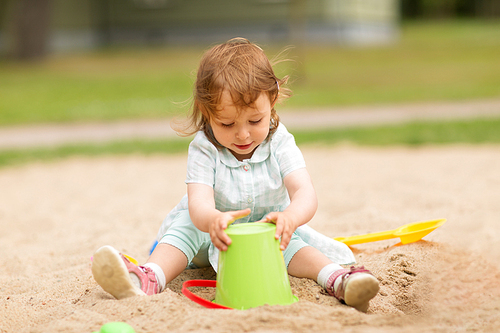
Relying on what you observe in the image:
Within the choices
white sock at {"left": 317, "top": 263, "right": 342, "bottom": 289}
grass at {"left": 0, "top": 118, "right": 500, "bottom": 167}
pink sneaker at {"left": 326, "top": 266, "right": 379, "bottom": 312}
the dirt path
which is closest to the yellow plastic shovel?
white sock at {"left": 317, "top": 263, "right": 342, "bottom": 289}

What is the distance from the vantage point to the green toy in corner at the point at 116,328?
5.09ft

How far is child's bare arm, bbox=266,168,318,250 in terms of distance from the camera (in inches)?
73.2

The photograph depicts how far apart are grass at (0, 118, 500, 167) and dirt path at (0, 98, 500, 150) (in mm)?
448

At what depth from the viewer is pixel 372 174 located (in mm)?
4156

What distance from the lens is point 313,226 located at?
9.78ft

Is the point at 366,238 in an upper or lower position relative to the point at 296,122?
upper

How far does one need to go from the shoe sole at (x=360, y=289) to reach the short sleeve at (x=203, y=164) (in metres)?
0.65

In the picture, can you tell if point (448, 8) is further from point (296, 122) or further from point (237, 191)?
point (237, 191)

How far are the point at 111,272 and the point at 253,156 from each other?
0.69 meters

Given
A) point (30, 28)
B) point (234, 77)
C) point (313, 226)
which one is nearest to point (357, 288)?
point (234, 77)

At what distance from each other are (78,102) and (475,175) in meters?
7.53

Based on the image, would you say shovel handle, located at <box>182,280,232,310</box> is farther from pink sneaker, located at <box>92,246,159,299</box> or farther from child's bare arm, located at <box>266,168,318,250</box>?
child's bare arm, located at <box>266,168,318,250</box>

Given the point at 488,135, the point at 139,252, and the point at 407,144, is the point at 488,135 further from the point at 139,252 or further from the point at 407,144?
the point at 139,252

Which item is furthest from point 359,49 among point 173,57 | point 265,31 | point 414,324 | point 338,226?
point 414,324
